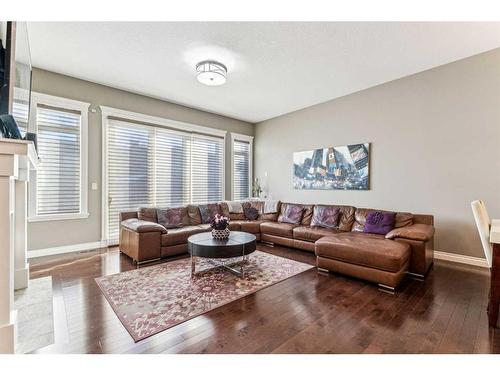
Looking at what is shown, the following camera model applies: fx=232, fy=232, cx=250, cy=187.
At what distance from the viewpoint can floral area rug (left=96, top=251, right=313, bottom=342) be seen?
2.07m

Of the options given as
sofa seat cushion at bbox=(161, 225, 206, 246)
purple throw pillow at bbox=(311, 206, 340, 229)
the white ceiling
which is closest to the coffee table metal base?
sofa seat cushion at bbox=(161, 225, 206, 246)

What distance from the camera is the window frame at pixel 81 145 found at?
3.72 m

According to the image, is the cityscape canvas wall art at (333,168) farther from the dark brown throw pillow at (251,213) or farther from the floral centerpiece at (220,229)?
the floral centerpiece at (220,229)

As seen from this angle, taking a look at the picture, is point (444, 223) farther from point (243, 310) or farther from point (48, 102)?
point (48, 102)

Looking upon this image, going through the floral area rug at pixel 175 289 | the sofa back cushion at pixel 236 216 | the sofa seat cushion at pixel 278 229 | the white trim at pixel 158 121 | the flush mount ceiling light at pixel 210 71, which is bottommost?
the floral area rug at pixel 175 289

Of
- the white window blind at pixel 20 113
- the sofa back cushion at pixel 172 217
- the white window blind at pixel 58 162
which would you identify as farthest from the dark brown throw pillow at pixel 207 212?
the white window blind at pixel 20 113

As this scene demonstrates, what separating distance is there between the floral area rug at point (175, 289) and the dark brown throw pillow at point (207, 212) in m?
1.24

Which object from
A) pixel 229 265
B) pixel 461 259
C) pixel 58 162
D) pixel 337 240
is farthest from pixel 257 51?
pixel 461 259

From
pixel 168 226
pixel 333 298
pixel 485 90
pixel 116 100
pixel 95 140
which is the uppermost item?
pixel 116 100

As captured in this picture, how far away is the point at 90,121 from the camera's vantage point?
168 inches

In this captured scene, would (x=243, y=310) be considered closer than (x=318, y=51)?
Yes

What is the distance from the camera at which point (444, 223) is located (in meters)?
3.67
